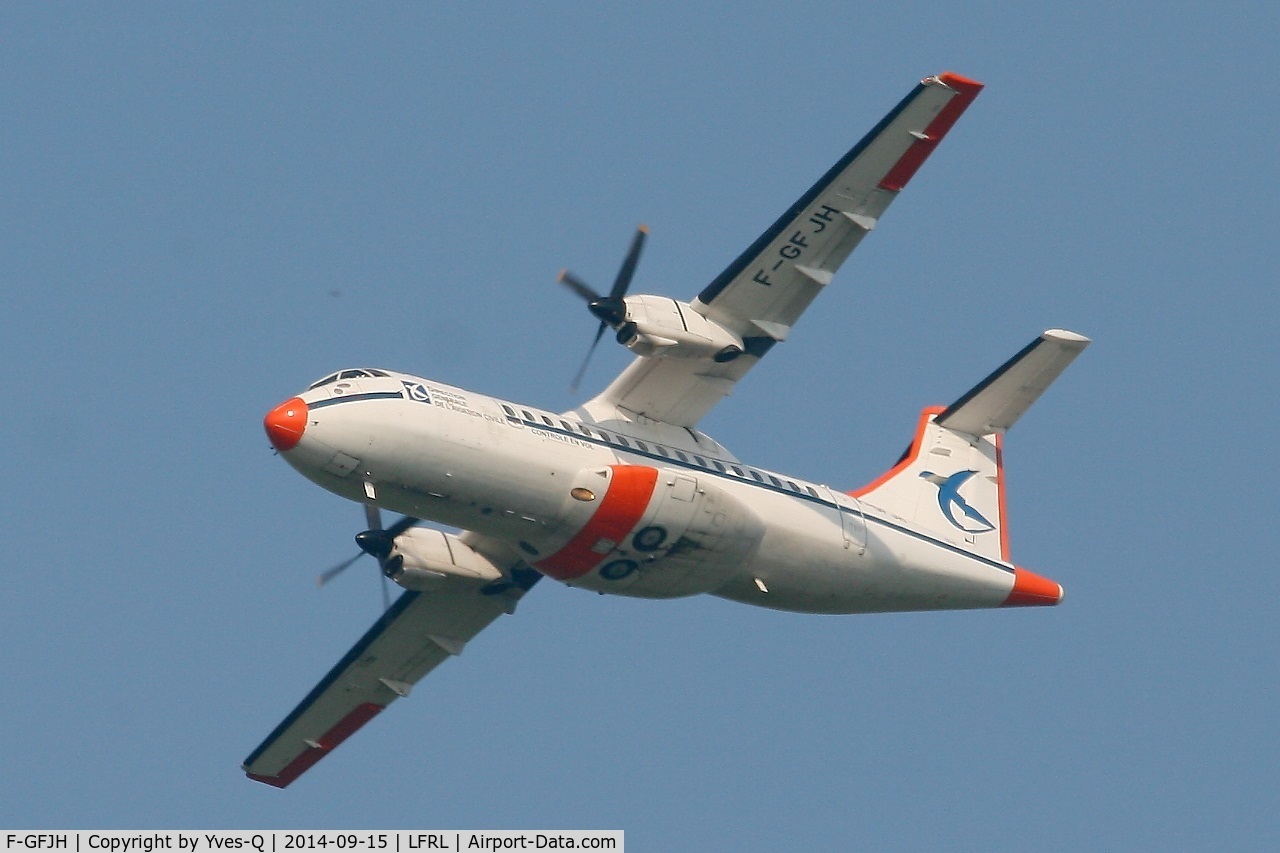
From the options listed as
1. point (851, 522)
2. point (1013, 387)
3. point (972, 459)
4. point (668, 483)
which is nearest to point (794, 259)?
point (668, 483)

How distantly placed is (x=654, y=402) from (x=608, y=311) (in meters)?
1.92

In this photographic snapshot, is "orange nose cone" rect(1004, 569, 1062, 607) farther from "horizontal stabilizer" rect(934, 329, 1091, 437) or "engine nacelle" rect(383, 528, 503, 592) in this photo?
"engine nacelle" rect(383, 528, 503, 592)

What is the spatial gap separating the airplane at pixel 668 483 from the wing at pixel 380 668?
3 centimetres

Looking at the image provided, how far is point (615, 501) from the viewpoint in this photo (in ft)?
82.1

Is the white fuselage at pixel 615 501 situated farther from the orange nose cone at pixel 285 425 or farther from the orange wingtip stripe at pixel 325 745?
the orange wingtip stripe at pixel 325 745

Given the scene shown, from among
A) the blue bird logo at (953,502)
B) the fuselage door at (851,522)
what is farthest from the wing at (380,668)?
the blue bird logo at (953,502)

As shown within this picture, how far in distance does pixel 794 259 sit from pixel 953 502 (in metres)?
5.35

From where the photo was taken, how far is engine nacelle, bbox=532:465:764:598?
2509cm

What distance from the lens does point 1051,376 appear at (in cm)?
2928

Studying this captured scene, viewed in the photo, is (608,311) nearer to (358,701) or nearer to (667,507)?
(667,507)

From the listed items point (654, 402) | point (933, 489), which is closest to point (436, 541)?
point (654, 402)

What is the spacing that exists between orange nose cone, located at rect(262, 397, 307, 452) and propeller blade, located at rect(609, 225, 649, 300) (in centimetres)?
441

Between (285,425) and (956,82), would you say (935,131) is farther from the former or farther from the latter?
(285,425)

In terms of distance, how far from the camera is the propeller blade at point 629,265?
2603 centimetres
